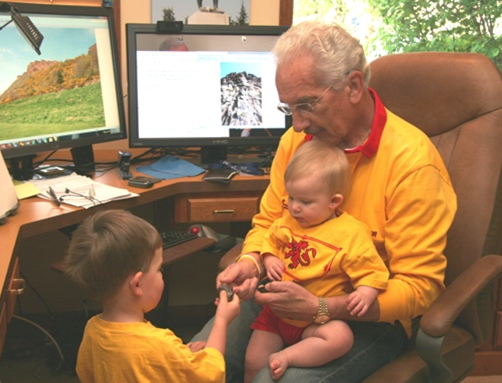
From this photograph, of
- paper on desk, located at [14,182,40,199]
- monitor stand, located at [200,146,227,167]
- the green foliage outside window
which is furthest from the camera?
the green foliage outside window

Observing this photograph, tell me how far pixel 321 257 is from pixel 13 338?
1.78 meters

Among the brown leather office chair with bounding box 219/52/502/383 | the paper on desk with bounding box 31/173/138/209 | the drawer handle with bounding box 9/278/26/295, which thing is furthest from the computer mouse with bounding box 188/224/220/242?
the drawer handle with bounding box 9/278/26/295

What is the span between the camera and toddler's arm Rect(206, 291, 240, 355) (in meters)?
1.32

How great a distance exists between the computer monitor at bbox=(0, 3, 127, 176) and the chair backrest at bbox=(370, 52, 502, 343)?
1.10m

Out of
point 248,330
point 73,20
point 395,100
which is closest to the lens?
point 248,330

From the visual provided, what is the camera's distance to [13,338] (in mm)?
2676

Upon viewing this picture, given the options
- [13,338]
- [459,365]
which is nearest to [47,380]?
[13,338]

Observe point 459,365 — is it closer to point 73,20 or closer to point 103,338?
point 103,338

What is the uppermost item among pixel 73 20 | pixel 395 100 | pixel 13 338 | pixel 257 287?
pixel 73 20

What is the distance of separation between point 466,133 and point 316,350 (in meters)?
0.71

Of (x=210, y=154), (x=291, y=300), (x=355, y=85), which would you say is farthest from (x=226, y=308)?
(x=210, y=154)

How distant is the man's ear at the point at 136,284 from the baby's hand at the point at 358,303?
0.46m

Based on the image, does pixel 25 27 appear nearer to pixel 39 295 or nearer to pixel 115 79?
pixel 115 79

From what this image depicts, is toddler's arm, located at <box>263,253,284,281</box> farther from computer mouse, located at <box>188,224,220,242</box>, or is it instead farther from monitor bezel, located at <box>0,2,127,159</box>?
monitor bezel, located at <box>0,2,127,159</box>
